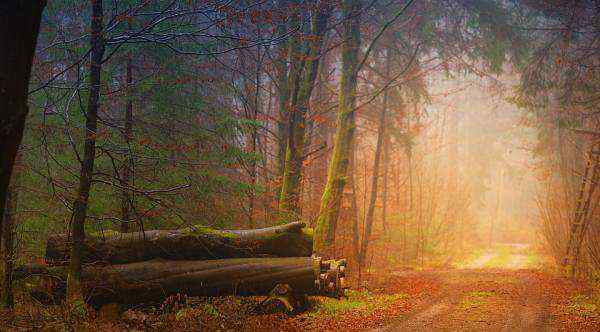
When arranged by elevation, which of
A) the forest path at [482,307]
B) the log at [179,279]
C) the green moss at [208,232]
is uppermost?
the green moss at [208,232]

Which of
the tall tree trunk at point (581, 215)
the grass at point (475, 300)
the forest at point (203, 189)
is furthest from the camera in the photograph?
the tall tree trunk at point (581, 215)

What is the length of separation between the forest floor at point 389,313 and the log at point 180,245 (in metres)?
0.90

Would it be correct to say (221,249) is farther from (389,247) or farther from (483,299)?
(389,247)

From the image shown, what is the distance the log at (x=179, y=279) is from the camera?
8.41 metres

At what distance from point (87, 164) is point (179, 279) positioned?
259 cm

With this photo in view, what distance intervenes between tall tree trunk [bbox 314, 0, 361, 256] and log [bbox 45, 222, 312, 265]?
3.65m

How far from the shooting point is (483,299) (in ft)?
37.3

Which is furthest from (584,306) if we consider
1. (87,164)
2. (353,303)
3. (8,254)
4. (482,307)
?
(8,254)

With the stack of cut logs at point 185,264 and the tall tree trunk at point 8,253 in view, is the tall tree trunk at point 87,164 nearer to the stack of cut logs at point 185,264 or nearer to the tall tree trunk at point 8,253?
the stack of cut logs at point 185,264

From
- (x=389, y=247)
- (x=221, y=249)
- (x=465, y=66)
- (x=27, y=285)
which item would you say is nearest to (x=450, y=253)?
(x=389, y=247)

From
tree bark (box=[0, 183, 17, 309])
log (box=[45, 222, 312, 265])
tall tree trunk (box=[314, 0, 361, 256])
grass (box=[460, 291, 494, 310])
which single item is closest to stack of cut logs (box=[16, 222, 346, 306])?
log (box=[45, 222, 312, 265])

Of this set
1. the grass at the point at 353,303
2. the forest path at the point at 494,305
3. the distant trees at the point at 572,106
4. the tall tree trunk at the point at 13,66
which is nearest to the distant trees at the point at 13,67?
the tall tree trunk at the point at 13,66

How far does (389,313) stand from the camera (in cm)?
985

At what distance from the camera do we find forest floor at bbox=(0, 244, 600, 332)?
7770 millimetres
